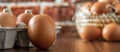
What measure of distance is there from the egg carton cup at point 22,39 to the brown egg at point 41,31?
1.2 inches

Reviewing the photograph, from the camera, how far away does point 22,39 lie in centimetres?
67

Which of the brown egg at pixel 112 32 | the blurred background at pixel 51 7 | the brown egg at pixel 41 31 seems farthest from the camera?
the blurred background at pixel 51 7

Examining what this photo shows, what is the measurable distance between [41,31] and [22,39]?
0.23ft

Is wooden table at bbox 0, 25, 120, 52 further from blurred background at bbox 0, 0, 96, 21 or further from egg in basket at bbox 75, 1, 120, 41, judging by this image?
blurred background at bbox 0, 0, 96, 21

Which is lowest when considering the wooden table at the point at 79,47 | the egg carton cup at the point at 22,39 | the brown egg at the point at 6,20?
the wooden table at the point at 79,47

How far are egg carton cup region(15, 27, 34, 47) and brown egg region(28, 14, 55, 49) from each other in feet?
0.10

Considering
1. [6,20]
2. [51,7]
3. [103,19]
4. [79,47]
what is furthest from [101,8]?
[51,7]

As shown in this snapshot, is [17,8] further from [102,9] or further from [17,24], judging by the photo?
[17,24]

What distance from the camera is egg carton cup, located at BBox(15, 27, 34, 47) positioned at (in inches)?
26.4

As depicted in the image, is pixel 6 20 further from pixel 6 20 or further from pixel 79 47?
pixel 79 47

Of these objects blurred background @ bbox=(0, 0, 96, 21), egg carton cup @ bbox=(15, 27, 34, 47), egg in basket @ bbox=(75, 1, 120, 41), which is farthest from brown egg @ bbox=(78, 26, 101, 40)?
blurred background @ bbox=(0, 0, 96, 21)

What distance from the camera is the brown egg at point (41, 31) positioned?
0.63 metres

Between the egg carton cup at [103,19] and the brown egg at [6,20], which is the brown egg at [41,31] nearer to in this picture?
the brown egg at [6,20]

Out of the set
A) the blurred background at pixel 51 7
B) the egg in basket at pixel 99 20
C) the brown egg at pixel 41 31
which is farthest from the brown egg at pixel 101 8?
the blurred background at pixel 51 7
